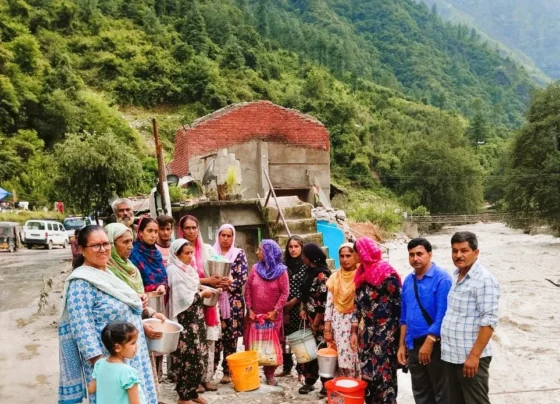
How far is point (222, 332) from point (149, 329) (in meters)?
1.74

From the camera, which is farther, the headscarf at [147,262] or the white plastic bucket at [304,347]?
the white plastic bucket at [304,347]

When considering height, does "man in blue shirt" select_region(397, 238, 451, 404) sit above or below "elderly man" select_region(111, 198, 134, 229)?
below

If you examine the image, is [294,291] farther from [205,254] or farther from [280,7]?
[280,7]

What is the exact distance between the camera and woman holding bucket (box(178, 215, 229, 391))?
4410 millimetres

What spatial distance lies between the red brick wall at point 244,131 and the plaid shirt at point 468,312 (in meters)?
14.8

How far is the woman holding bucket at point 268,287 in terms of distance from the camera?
465 cm

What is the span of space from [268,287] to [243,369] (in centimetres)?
79

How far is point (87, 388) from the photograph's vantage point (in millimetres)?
2660

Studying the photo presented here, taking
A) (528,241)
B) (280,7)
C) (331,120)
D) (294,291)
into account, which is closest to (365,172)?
(331,120)

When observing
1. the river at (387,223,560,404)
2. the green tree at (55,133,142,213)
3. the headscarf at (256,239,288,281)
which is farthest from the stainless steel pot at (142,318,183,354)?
the green tree at (55,133,142,213)

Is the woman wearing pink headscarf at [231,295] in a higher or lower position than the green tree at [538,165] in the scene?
lower

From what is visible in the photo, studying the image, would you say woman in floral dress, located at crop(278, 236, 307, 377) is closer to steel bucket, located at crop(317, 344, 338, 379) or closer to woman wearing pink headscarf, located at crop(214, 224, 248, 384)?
woman wearing pink headscarf, located at crop(214, 224, 248, 384)

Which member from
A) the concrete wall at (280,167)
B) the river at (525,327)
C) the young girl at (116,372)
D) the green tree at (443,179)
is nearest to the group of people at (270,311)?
the young girl at (116,372)

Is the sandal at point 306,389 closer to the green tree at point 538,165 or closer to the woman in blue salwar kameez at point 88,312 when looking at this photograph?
the woman in blue salwar kameez at point 88,312
